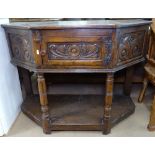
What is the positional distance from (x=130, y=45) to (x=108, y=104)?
38 centimetres

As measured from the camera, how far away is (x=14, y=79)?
1431mm

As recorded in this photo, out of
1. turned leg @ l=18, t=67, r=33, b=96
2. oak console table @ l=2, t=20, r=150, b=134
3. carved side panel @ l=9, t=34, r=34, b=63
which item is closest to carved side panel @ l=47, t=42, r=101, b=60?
oak console table @ l=2, t=20, r=150, b=134

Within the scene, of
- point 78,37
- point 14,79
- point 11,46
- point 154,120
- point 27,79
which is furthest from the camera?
point 27,79

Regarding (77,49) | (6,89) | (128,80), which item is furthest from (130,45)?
(6,89)

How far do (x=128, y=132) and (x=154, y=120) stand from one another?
0.19 m

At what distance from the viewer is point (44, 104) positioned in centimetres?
118

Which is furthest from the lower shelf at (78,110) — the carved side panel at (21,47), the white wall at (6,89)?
the carved side panel at (21,47)

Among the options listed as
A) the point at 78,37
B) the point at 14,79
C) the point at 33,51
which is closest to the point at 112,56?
the point at 78,37

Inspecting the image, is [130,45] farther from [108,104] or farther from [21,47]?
[21,47]

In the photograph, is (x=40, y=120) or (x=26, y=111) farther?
(x=26, y=111)

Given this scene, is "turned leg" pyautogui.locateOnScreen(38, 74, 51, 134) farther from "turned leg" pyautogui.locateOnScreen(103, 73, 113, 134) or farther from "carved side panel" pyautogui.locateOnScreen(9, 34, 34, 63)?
"turned leg" pyautogui.locateOnScreen(103, 73, 113, 134)

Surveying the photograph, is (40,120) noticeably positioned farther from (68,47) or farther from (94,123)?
(68,47)

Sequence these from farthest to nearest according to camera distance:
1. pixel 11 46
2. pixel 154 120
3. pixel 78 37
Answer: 1. pixel 154 120
2. pixel 11 46
3. pixel 78 37
